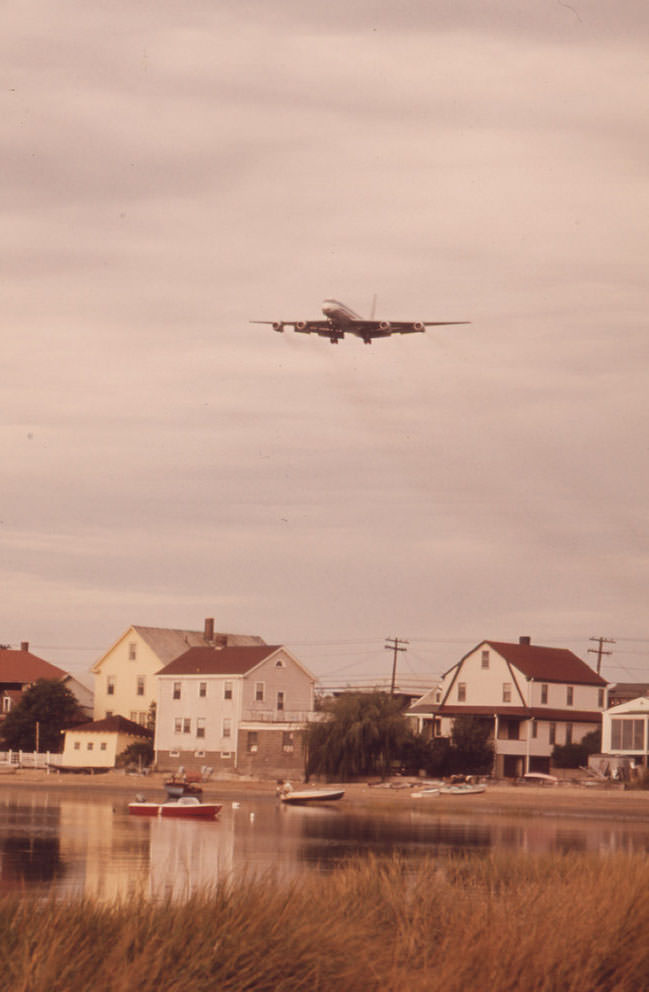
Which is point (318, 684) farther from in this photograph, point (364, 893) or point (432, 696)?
point (364, 893)

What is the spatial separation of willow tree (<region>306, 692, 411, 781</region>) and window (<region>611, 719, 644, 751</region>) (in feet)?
39.3

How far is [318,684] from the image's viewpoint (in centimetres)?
11162

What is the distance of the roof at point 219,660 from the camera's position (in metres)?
105

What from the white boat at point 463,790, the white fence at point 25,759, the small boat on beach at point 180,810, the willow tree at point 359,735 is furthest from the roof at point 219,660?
the small boat on beach at point 180,810

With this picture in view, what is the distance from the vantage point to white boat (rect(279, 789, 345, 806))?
8262 centimetres

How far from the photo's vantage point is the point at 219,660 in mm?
107312

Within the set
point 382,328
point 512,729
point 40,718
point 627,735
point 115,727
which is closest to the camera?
point 382,328

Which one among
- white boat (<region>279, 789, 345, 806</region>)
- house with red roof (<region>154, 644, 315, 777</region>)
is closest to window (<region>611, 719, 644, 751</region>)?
white boat (<region>279, 789, 345, 806</region>)

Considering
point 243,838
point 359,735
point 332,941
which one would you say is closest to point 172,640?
point 359,735

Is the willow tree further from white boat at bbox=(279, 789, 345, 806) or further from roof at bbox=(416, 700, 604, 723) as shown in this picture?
white boat at bbox=(279, 789, 345, 806)

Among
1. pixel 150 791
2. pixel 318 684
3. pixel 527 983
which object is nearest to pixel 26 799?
pixel 150 791

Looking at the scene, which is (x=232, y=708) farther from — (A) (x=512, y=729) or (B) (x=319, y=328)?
(B) (x=319, y=328)

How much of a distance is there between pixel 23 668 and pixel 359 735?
4170cm

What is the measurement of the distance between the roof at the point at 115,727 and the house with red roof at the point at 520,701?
64.5ft
